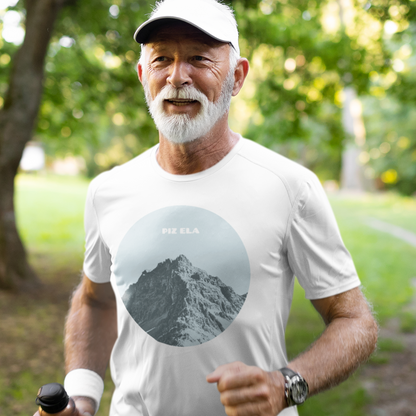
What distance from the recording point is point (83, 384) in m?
1.92

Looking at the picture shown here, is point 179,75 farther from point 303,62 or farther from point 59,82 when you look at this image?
point 59,82

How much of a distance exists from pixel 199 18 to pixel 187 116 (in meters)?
0.37

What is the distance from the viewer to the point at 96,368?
6.64ft

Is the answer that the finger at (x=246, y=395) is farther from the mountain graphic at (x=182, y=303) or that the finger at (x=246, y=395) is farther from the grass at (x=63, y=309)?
the grass at (x=63, y=309)

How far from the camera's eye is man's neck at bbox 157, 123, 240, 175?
1.78 meters

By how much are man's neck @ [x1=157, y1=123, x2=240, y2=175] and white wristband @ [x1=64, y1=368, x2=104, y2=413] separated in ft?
3.32

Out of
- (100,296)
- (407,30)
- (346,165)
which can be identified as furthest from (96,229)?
(346,165)

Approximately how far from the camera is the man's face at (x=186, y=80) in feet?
5.56

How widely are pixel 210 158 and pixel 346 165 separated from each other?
34.8 meters

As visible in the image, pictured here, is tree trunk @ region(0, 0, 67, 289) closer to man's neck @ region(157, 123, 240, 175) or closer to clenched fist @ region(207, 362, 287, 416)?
man's neck @ region(157, 123, 240, 175)

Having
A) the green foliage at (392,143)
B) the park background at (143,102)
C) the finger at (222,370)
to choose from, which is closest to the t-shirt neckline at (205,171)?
the finger at (222,370)

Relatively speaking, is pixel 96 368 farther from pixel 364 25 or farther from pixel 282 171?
pixel 364 25

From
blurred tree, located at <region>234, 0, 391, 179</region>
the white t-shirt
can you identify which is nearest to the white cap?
the white t-shirt

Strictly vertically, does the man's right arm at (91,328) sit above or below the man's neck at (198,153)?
below
